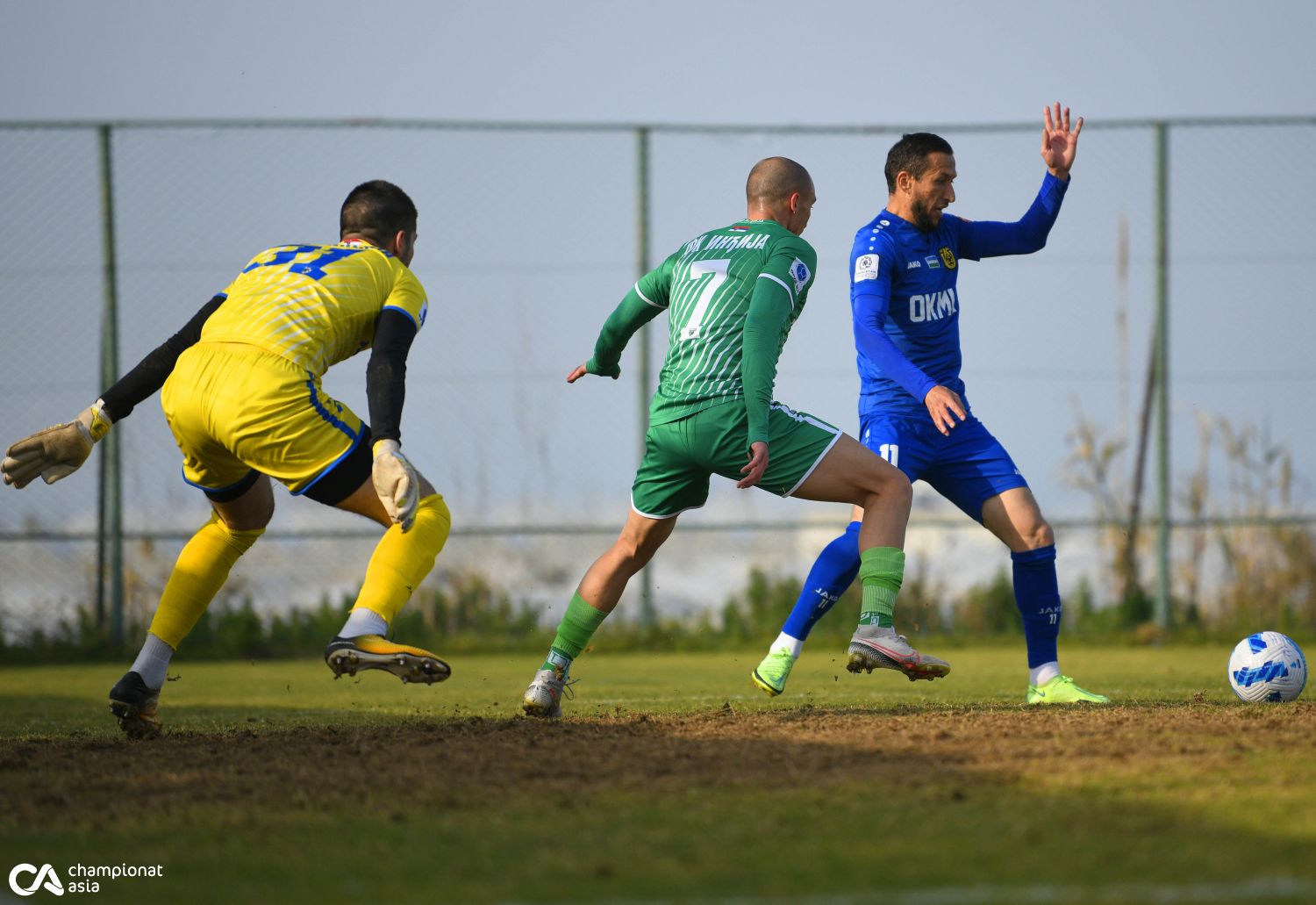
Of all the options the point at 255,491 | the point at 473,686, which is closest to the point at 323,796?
the point at 255,491

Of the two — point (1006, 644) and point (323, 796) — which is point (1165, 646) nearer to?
point (1006, 644)

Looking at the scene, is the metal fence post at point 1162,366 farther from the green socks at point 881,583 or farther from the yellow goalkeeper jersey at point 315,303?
the yellow goalkeeper jersey at point 315,303

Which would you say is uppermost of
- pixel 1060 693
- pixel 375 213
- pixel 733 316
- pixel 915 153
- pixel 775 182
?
pixel 915 153

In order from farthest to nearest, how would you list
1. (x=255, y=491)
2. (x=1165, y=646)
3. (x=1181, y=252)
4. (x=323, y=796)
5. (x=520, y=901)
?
(x=1181, y=252), (x=1165, y=646), (x=255, y=491), (x=323, y=796), (x=520, y=901)

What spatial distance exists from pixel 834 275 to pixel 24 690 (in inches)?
297

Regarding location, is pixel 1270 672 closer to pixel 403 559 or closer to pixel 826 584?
pixel 826 584

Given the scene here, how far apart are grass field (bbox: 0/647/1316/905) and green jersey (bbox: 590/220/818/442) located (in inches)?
48.3

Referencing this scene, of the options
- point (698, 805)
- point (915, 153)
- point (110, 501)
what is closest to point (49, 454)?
point (698, 805)

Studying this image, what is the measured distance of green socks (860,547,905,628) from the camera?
18.5 ft

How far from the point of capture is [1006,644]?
11922 mm

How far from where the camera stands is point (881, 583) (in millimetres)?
5688

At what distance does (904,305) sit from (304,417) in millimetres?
2767

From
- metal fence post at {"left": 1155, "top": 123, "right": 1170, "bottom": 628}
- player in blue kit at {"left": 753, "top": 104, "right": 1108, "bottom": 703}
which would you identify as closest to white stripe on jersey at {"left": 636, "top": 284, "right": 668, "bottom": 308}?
player in blue kit at {"left": 753, "top": 104, "right": 1108, "bottom": 703}

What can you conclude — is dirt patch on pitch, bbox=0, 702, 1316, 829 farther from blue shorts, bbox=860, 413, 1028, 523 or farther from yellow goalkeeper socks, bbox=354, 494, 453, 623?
blue shorts, bbox=860, 413, 1028, 523
